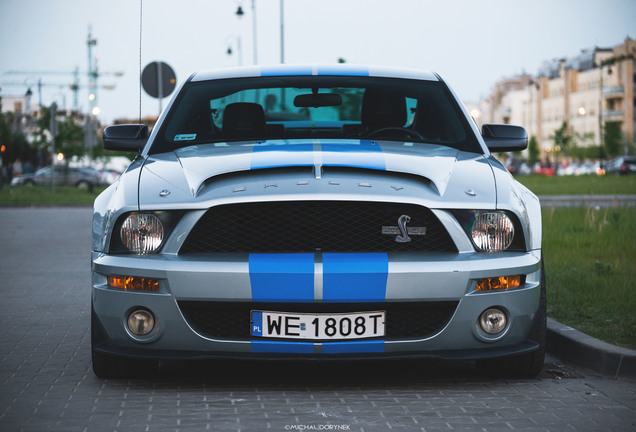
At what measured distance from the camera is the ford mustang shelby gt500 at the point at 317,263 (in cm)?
478

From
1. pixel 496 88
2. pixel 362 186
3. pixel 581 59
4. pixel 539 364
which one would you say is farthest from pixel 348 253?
pixel 496 88

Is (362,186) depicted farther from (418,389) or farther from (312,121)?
(312,121)

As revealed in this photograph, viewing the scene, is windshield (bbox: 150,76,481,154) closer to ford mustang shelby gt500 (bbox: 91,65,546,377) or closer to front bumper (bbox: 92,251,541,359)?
ford mustang shelby gt500 (bbox: 91,65,546,377)

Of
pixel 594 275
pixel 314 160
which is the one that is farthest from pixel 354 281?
pixel 594 275

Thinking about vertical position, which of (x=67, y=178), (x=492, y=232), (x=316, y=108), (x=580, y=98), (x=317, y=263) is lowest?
(x=67, y=178)

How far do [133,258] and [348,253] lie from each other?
998mm

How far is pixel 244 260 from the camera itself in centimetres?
480

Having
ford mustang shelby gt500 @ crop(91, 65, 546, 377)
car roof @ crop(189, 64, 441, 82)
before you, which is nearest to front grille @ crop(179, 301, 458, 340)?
ford mustang shelby gt500 @ crop(91, 65, 546, 377)

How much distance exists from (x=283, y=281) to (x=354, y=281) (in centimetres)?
31

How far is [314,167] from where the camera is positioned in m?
5.12

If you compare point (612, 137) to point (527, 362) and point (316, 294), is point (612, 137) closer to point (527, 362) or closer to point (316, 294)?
point (527, 362)

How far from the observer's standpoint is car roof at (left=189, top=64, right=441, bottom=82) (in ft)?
21.7

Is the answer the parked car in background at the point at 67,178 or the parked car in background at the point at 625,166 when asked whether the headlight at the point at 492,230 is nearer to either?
the parked car in background at the point at 67,178

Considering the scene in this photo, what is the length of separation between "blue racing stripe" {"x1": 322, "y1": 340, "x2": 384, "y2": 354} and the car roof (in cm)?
225
